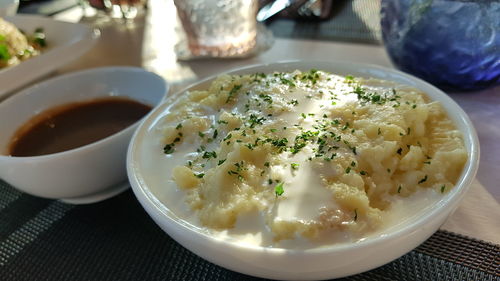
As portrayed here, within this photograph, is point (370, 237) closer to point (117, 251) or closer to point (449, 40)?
point (117, 251)

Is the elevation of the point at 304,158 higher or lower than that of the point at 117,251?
higher

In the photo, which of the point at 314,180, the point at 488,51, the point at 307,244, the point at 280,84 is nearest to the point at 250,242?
the point at 307,244

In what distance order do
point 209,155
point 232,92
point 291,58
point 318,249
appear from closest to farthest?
1. point 318,249
2. point 209,155
3. point 232,92
4. point 291,58

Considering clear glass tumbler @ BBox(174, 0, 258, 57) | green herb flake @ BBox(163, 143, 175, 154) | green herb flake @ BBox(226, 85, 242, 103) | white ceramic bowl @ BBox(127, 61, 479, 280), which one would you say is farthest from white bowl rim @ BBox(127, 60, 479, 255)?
clear glass tumbler @ BBox(174, 0, 258, 57)

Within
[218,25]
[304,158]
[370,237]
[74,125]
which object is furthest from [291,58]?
[370,237]

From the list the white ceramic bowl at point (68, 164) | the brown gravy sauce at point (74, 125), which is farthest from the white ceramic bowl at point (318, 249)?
the brown gravy sauce at point (74, 125)
